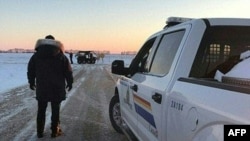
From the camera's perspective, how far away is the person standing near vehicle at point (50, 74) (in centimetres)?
708

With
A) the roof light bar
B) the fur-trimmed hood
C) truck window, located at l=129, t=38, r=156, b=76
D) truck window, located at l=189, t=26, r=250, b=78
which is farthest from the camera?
Result: the fur-trimmed hood

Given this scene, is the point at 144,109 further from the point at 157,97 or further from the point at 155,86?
the point at 157,97

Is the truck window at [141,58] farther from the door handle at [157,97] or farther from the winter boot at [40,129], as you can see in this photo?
the winter boot at [40,129]

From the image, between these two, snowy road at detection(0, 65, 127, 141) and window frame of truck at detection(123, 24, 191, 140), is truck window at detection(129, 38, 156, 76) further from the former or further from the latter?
snowy road at detection(0, 65, 127, 141)

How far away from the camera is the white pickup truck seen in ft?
8.15

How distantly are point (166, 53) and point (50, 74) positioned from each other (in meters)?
3.26

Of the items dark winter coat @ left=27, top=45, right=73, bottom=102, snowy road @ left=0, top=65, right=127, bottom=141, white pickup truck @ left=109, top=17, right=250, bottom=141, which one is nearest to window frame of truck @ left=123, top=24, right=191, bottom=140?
white pickup truck @ left=109, top=17, right=250, bottom=141

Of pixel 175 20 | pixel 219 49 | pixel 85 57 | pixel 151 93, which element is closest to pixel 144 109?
pixel 151 93

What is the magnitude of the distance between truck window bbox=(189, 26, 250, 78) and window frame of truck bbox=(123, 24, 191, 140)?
22 centimetres

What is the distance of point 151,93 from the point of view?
13.6 feet

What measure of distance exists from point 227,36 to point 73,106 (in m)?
7.15

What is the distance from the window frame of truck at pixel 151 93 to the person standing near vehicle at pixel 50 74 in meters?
1.91

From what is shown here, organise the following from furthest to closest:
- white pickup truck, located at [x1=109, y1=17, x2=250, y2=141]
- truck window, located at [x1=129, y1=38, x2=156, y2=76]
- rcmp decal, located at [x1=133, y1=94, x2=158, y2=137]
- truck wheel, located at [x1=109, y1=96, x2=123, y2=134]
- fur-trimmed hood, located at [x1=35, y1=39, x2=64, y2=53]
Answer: truck wheel, located at [x1=109, y1=96, x2=123, y2=134] < fur-trimmed hood, located at [x1=35, y1=39, x2=64, y2=53] < truck window, located at [x1=129, y1=38, x2=156, y2=76] < rcmp decal, located at [x1=133, y1=94, x2=158, y2=137] < white pickup truck, located at [x1=109, y1=17, x2=250, y2=141]

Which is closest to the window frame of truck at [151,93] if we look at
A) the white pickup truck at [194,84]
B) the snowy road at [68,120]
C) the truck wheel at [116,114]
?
the white pickup truck at [194,84]
